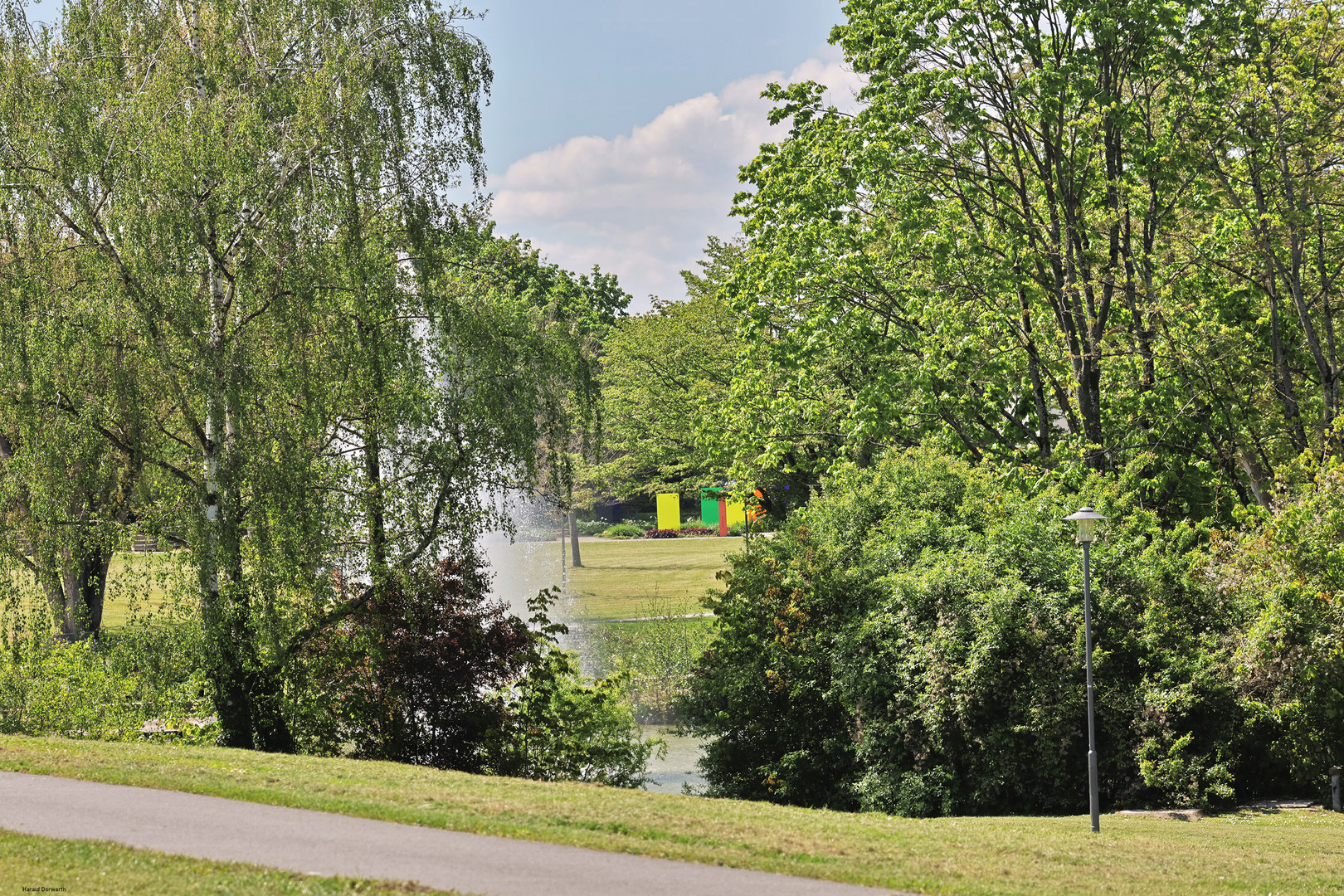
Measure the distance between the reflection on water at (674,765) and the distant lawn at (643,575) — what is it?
9078mm

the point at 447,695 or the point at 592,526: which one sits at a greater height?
the point at 592,526

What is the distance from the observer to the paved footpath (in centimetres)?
822

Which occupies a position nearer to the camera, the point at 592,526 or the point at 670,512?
the point at 670,512

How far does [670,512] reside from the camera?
67.7 meters

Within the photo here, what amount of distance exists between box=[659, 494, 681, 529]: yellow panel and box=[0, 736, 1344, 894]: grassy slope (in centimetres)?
5252

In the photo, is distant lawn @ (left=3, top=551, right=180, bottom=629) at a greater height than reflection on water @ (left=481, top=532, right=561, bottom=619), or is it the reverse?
distant lawn @ (left=3, top=551, right=180, bottom=629)

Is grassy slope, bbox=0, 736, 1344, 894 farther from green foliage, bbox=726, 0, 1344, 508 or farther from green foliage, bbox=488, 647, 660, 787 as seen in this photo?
green foliage, bbox=726, 0, 1344, 508

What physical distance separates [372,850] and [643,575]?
4000 centimetres

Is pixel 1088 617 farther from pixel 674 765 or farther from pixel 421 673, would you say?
pixel 674 765

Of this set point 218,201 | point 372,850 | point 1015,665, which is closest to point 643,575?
point 1015,665

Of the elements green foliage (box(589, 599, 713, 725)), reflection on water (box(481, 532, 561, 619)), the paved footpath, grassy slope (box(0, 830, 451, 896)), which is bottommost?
green foliage (box(589, 599, 713, 725))

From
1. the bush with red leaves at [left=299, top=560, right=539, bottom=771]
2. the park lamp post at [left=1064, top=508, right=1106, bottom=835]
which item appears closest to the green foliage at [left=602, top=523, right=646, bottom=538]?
the bush with red leaves at [left=299, top=560, right=539, bottom=771]

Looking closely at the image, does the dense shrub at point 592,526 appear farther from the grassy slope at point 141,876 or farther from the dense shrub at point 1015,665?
the grassy slope at point 141,876

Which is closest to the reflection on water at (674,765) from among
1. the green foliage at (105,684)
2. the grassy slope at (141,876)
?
the green foliage at (105,684)
